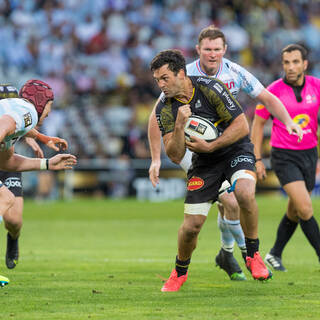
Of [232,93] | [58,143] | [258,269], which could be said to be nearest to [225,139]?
[232,93]

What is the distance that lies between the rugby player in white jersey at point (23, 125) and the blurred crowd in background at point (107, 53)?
15987 millimetres

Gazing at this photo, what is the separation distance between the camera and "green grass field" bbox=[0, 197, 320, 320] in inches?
253

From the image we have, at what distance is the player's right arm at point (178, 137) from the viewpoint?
7.07 metres

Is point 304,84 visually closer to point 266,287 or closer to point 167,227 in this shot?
point 266,287

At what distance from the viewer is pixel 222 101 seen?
752cm

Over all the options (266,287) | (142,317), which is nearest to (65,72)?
(266,287)

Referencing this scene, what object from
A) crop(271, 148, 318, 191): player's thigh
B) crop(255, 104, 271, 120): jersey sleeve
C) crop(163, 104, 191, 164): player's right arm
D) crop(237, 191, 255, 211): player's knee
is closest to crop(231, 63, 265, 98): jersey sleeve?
crop(237, 191, 255, 211): player's knee

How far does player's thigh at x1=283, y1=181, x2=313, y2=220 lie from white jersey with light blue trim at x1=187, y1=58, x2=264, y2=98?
65.4 inches

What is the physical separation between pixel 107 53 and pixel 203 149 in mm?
19491

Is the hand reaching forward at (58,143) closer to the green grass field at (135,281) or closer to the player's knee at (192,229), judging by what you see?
the green grass field at (135,281)

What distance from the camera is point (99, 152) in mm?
24781

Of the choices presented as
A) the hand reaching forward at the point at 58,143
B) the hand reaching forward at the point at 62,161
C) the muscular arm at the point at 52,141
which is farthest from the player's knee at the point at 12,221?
the hand reaching forward at the point at 62,161

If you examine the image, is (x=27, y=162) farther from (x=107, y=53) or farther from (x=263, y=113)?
(x=107, y=53)

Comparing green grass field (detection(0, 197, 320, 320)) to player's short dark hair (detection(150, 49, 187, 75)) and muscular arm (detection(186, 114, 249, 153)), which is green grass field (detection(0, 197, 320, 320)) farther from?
player's short dark hair (detection(150, 49, 187, 75))
